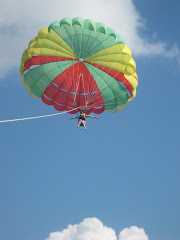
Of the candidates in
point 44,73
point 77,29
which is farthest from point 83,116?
point 77,29

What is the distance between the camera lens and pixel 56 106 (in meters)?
29.4

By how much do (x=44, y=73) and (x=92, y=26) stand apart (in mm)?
4719

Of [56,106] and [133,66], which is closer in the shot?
[133,66]

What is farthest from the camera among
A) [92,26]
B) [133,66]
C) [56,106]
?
[56,106]

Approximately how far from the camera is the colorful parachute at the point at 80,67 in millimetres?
26172

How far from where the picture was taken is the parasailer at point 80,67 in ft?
85.9

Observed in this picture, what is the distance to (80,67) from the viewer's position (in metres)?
28.0

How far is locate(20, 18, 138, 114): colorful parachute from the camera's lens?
85.9 ft

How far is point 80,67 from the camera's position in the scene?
92.0 feet

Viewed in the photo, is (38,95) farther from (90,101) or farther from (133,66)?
(133,66)

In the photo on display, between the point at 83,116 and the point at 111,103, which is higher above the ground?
the point at 111,103

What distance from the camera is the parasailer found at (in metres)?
26.2

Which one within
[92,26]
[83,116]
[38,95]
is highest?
[92,26]

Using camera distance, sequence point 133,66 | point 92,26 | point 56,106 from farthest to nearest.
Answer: point 56,106
point 133,66
point 92,26
